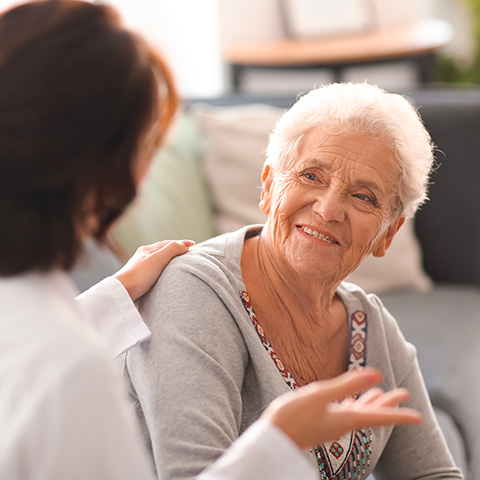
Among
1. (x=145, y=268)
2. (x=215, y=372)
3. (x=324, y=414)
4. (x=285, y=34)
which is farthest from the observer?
(x=285, y=34)

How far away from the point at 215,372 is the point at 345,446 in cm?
34

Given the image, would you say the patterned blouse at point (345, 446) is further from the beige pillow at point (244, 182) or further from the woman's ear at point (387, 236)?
the beige pillow at point (244, 182)

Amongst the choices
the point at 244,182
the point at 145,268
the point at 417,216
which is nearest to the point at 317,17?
the point at 417,216

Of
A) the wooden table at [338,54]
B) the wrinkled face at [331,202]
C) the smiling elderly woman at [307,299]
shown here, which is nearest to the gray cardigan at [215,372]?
the smiling elderly woman at [307,299]

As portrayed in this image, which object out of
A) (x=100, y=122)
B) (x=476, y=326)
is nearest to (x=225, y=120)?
(x=476, y=326)

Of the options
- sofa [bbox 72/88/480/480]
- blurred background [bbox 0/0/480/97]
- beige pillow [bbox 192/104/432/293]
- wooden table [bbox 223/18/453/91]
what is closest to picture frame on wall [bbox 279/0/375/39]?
blurred background [bbox 0/0/480/97]

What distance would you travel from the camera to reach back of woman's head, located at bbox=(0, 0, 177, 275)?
2.48 feet

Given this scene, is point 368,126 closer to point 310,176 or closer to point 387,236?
point 310,176

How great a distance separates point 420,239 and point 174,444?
74.0 inches

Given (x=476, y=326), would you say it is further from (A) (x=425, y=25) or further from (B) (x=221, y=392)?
(A) (x=425, y=25)

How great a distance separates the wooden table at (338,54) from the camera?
14.5ft

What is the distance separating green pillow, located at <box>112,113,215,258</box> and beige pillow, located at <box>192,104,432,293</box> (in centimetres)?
5

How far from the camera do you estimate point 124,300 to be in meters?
1.29

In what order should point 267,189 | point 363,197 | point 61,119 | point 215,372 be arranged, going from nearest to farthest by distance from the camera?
point 61,119, point 215,372, point 363,197, point 267,189
